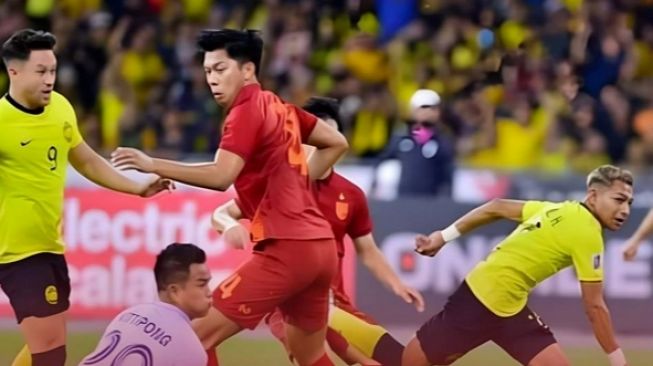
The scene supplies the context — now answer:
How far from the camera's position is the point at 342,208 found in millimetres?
9922

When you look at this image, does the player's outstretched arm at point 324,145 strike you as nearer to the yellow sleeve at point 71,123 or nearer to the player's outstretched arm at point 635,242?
the yellow sleeve at point 71,123

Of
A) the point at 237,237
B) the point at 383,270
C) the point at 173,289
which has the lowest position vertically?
the point at 383,270

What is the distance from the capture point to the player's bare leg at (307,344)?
8.82 metres

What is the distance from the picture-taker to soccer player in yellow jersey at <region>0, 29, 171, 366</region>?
877 centimetres

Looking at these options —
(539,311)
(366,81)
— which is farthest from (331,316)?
(366,81)

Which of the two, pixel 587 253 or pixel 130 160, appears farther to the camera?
pixel 587 253

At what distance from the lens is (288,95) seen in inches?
715

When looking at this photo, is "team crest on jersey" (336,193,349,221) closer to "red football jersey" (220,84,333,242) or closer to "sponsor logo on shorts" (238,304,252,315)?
"red football jersey" (220,84,333,242)

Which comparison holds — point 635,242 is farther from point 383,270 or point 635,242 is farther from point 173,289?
point 173,289

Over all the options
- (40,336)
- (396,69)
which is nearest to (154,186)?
(40,336)

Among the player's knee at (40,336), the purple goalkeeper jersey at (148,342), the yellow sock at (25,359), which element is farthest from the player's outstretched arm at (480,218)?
the purple goalkeeper jersey at (148,342)

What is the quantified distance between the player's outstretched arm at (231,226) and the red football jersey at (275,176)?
3.0 inches

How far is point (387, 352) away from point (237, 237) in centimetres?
159

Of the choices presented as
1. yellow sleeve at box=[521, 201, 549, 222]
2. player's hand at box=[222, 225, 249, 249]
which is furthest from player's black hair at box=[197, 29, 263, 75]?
yellow sleeve at box=[521, 201, 549, 222]
